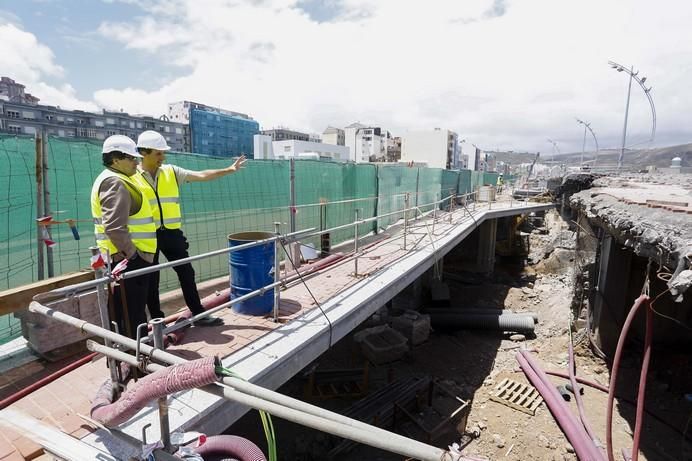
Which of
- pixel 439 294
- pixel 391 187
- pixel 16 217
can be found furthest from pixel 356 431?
pixel 439 294

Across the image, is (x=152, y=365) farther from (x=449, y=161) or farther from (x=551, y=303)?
(x=449, y=161)

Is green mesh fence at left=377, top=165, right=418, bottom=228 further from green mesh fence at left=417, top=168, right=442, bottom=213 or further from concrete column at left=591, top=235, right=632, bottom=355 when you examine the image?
concrete column at left=591, top=235, right=632, bottom=355

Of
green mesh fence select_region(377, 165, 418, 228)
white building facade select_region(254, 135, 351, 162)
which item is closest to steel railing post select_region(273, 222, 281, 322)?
green mesh fence select_region(377, 165, 418, 228)

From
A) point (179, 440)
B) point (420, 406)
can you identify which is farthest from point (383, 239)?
point (179, 440)

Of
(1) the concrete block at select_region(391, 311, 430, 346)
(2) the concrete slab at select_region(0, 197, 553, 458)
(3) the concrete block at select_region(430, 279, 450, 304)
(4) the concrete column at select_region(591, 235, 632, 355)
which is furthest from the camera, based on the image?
(3) the concrete block at select_region(430, 279, 450, 304)

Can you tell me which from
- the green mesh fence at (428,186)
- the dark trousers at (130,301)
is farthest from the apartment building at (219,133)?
the dark trousers at (130,301)

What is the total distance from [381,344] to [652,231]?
606cm

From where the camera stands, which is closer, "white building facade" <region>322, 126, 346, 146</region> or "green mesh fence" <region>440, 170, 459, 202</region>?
"green mesh fence" <region>440, 170, 459, 202</region>

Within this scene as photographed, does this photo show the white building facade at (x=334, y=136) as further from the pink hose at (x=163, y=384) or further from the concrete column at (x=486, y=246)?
the pink hose at (x=163, y=384)

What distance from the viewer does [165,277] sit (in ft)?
18.5

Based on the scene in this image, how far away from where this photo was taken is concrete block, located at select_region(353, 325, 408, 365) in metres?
8.84

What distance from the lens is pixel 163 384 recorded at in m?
1.83

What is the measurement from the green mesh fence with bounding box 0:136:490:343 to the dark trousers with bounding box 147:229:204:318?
62.5 inches

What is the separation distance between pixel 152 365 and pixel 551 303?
47.4 feet
